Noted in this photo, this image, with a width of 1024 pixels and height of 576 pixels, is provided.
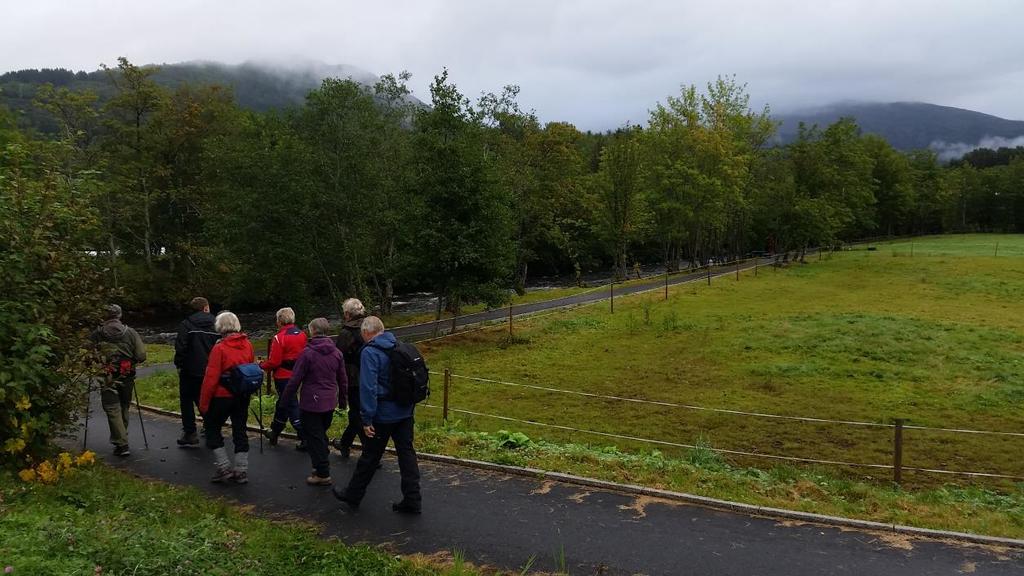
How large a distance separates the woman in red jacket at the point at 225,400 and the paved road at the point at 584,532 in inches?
10.3

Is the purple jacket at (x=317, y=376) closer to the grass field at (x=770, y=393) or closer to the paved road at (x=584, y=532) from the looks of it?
the paved road at (x=584, y=532)

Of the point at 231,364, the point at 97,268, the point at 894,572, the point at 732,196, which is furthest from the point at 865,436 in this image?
the point at 732,196

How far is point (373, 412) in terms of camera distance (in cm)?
629

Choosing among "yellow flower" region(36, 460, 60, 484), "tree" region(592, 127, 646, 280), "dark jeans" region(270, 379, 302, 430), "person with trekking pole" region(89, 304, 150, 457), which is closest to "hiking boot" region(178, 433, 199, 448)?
"person with trekking pole" region(89, 304, 150, 457)

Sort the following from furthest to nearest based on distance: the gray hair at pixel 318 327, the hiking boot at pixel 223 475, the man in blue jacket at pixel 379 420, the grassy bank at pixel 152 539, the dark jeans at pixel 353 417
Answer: the dark jeans at pixel 353 417 → the gray hair at pixel 318 327 → the hiking boot at pixel 223 475 → the man in blue jacket at pixel 379 420 → the grassy bank at pixel 152 539

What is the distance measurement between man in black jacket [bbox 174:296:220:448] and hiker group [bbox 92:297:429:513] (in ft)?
0.05

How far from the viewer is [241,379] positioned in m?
7.19

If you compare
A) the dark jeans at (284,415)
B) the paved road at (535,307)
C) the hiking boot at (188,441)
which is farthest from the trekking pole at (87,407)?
the paved road at (535,307)

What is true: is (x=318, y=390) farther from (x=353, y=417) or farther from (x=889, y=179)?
(x=889, y=179)

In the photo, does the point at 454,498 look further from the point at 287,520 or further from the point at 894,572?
the point at 894,572

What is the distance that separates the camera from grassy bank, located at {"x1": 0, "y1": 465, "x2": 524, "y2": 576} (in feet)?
14.6

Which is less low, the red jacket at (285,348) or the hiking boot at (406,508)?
the red jacket at (285,348)

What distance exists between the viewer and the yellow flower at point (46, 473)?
20.8ft

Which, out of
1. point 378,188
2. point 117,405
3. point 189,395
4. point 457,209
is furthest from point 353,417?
point 378,188
